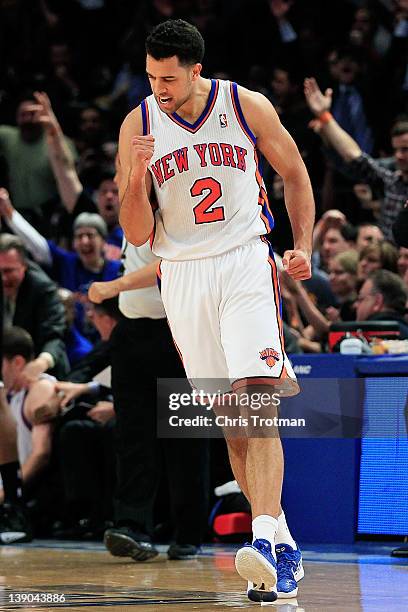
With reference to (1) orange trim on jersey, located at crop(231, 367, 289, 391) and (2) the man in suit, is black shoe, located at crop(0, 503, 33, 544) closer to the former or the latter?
(2) the man in suit

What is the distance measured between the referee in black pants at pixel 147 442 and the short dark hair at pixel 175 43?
6.04 ft

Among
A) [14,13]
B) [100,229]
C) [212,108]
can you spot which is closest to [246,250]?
[212,108]

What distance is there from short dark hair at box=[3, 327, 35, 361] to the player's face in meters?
4.02

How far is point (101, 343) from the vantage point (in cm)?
865

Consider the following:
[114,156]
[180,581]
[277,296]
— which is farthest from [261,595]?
[114,156]

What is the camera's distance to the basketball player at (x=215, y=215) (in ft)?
15.8

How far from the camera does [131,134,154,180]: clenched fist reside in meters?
4.83

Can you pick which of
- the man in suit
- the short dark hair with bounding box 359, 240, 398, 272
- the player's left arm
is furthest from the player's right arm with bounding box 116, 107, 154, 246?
the man in suit

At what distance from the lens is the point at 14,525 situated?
782 centimetres

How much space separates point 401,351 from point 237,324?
90.8 inches

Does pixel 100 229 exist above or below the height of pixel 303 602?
above

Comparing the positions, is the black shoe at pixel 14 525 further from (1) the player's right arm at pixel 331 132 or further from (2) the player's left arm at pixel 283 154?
(1) the player's right arm at pixel 331 132

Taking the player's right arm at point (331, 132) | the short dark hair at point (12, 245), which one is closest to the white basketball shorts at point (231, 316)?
the short dark hair at point (12, 245)

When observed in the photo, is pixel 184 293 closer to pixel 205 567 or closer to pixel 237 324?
pixel 237 324
